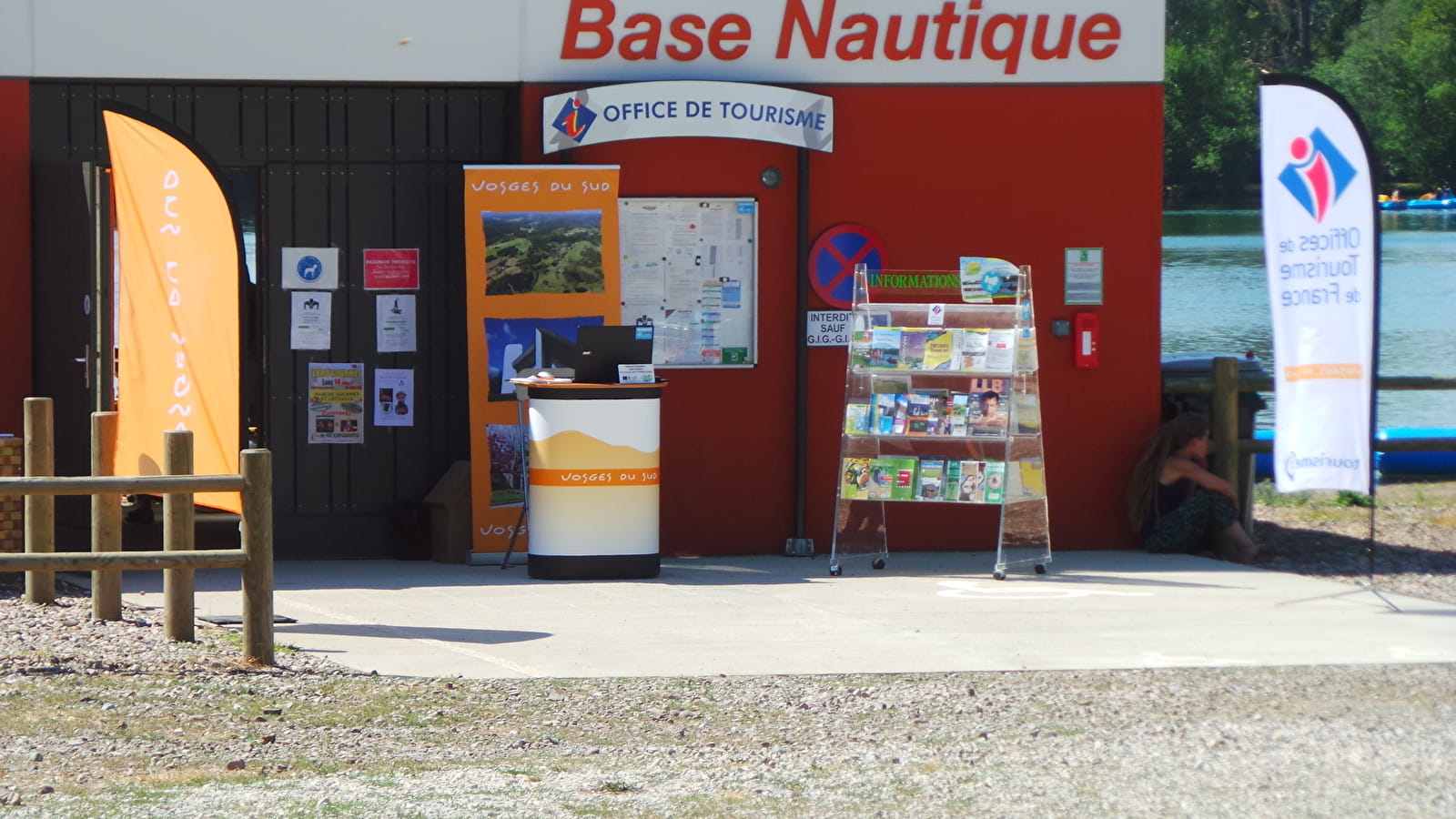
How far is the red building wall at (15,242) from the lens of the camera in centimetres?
1024

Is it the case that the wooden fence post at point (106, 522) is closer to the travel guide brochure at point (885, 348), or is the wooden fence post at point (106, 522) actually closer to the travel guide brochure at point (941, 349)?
the travel guide brochure at point (885, 348)

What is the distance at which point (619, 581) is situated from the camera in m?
9.82

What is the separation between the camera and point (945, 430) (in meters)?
10.2

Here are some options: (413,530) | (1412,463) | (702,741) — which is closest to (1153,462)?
(413,530)

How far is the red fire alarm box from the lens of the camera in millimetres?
10938

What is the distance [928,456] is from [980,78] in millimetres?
2398

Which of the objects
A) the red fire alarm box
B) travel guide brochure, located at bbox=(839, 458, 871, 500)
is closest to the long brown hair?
the red fire alarm box

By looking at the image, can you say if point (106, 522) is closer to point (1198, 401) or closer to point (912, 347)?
point (912, 347)

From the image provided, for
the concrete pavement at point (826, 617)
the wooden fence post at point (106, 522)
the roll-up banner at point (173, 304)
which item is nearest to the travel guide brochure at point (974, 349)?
A: the concrete pavement at point (826, 617)

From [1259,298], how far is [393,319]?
92.1 ft

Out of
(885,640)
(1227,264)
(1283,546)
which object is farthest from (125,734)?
(1227,264)

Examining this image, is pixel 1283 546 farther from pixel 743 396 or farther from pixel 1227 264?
pixel 1227 264

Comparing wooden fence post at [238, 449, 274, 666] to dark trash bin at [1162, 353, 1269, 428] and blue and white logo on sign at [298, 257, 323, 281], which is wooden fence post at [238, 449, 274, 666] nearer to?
blue and white logo on sign at [298, 257, 323, 281]

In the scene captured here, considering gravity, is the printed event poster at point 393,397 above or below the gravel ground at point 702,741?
above
